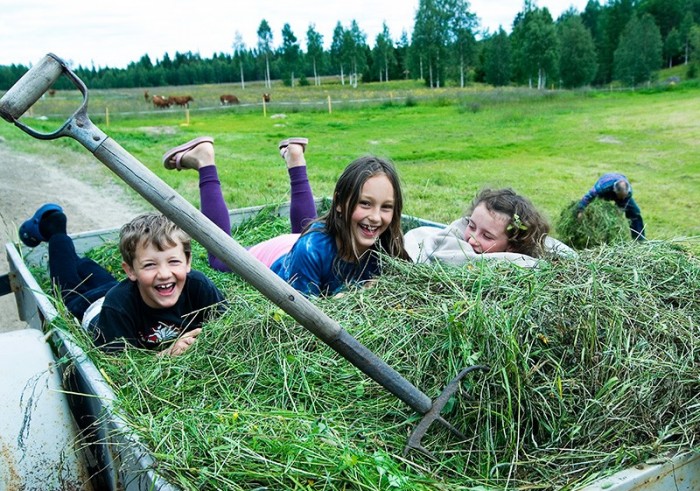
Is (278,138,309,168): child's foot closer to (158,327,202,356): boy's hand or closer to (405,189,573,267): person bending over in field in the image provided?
(405,189,573,267): person bending over in field

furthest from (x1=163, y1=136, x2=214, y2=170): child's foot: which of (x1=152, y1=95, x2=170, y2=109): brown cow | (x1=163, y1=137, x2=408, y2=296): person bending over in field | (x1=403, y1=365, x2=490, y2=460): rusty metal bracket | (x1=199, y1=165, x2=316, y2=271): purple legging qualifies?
(x1=152, y1=95, x2=170, y2=109): brown cow

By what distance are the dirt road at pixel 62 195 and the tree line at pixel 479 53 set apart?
2839cm

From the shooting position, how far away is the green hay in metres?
4.49

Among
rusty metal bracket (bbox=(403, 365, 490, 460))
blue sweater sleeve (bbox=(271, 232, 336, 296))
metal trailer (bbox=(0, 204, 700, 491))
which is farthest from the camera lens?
blue sweater sleeve (bbox=(271, 232, 336, 296))

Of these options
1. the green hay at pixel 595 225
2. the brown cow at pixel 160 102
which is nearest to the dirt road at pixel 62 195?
the green hay at pixel 595 225

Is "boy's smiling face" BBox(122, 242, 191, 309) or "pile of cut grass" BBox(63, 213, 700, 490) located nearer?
"pile of cut grass" BBox(63, 213, 700, 490)

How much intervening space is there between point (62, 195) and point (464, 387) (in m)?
11.1

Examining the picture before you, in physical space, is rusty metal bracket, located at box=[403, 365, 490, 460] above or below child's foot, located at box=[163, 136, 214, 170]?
below

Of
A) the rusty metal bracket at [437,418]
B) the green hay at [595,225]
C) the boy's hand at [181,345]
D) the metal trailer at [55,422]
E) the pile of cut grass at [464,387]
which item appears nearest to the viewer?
the pile of cut grass at [464,387]

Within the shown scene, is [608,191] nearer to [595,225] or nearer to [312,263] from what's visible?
[595,225]

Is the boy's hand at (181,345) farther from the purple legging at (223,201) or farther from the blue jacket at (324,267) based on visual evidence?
the purple legging at (223,201)

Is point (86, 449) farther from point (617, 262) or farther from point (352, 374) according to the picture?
point (617, 262)

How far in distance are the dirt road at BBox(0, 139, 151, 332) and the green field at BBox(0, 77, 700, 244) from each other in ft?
3.24

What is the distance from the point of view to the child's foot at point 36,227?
14.9 ft
